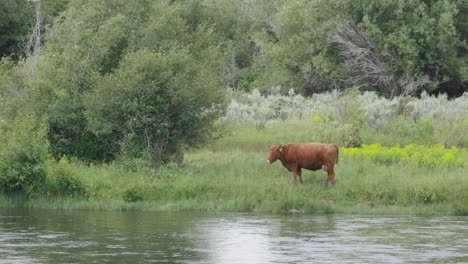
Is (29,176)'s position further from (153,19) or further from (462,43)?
(462,43)

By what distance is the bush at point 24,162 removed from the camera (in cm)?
2781

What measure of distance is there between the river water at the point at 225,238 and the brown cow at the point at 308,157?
11.1 feet

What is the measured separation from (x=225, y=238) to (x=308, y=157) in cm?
892

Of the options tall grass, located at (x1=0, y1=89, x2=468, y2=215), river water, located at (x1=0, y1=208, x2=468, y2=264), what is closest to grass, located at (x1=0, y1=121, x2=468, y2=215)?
tall grass, located at (x1=0, y1=89, x2=468, y2=215)

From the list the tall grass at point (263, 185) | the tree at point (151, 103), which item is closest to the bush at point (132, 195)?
the tall grass at point (263, 185)

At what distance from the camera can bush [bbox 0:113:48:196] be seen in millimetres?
27812

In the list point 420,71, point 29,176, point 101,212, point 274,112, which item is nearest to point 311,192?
point 101,212

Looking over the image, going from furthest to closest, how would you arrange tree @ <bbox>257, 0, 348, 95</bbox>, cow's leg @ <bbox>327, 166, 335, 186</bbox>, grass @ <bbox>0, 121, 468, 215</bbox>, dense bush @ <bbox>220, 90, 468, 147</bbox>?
tree @ <bbox>257, 0, 348, 95</bbox> → dense bush @ <bbox>220, 90, 468, 147</bbox> → cow's leg @ <bbox>327, 166, 335, 186</bbox> → grass @ <bbox>0, 121, 468, 215</bbox>

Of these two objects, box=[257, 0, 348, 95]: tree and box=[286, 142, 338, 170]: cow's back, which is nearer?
box=[286, 142, 338, 170]: cow's back

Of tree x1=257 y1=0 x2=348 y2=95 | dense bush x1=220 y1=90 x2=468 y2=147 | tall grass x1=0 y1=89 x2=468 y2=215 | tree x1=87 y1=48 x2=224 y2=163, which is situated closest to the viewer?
tall grass x1=0 y1=89 x2=468 y2=215

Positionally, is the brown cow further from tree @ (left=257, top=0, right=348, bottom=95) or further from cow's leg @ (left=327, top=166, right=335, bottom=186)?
tree @ (left=257, top=0, right=348, bottom=95)

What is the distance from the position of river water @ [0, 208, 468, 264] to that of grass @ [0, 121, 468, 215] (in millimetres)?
1337

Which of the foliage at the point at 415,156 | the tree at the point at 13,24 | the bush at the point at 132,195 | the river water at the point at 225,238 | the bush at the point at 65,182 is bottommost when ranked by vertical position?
the river water at the point at 225,238

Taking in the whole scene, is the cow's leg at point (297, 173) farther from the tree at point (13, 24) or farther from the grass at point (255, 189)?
the tree at point (13, 24)
